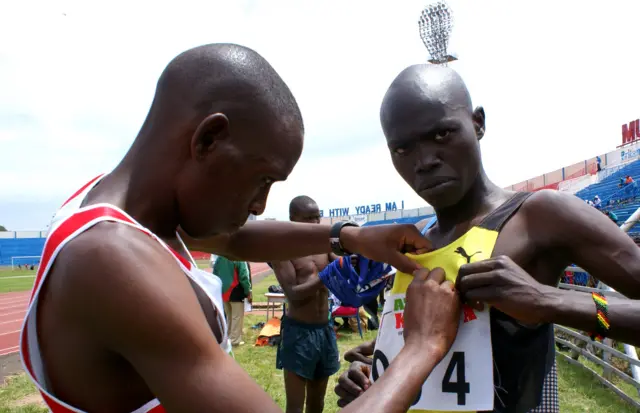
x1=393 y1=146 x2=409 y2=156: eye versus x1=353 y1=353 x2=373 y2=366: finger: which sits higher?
x1=393 y1=146 x2=409 y2=156: eye

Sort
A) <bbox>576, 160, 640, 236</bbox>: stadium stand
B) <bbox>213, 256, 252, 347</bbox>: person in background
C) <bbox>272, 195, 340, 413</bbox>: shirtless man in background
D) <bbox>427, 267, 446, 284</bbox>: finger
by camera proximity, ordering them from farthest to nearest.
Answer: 1. <bbox>576, 160, 640, 236</bbox>: stadium stand
2. <bbox>213, 256, 252, 347</bbox>: person in background
3. <bbox>272, 195, 340, 413</bbox>: shirtless man in background
4. <bbox>427, 267, 446, 284</bbox>: finger

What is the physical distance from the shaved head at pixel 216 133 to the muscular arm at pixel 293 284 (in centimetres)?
381

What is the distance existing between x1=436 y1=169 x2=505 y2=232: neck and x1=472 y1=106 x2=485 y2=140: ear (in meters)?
0.18

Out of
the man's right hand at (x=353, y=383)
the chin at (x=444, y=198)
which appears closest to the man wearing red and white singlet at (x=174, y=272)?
the chin at (x=444, y=198)

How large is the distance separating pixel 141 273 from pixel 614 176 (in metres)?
34.1

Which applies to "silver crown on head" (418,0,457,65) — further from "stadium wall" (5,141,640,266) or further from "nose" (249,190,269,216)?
"nose" (249,190,269,216)

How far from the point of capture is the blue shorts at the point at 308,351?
4.93 metres

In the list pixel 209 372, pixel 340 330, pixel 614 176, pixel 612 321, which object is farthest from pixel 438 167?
pixel 614 176

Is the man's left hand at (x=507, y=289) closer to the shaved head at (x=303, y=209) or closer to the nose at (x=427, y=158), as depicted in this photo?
the nose at (x=427, y=158)

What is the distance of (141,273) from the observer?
110cm

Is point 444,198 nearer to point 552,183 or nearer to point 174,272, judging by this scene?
point 174,272

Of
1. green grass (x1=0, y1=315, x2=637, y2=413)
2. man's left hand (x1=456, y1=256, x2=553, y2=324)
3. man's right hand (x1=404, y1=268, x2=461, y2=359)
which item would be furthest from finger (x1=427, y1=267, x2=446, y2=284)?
green grass (x1=0, y1=315, x2=637, y2=413)

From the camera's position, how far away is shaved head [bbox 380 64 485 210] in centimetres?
186

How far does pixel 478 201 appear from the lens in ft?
6.65
